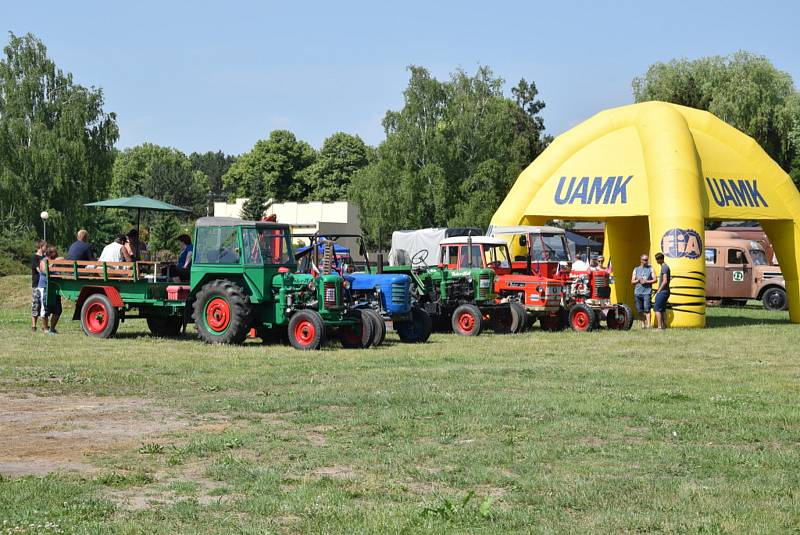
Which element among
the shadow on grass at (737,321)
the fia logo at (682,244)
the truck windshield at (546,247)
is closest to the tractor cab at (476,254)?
the truck windshield at (546,247)

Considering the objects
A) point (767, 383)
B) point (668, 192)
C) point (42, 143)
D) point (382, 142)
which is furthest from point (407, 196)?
point (767, 383)

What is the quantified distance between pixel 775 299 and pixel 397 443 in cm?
3033

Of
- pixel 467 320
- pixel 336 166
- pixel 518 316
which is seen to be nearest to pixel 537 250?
pixel 518 316

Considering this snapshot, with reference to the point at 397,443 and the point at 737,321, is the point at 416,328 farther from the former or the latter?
the point at 737,321

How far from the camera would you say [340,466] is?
863cm

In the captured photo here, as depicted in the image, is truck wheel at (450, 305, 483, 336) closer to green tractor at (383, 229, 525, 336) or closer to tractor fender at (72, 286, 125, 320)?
green tractor at (383, 229, 525, 336)

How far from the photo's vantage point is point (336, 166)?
336 feet

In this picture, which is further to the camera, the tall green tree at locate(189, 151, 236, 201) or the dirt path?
the tall green tree at locate(189, 151, 236, 201)

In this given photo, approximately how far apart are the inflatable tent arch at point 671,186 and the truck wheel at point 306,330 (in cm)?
1070

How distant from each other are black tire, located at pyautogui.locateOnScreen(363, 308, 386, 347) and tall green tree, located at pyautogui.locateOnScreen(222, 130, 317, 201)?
278ft

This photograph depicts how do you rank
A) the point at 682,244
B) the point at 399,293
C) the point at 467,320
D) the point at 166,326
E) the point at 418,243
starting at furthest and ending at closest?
the point at 418,243
the point at 682,244
the point at 467,320
the point at 166,326
the point at 399,293

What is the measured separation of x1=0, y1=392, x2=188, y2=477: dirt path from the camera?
8.77 m

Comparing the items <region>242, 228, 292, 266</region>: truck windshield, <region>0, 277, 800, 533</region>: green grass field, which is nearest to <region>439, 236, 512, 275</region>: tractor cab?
<region>242, 228, 292, 266</region>: truck windshield

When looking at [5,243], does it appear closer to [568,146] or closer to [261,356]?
[568,146]
